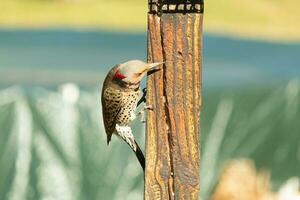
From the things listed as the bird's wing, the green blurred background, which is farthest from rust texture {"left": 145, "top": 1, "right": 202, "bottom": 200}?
the green blurred background

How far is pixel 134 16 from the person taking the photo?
7.05 meters

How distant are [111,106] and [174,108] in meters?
0.28

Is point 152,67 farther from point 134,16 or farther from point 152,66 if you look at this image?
point 134,16

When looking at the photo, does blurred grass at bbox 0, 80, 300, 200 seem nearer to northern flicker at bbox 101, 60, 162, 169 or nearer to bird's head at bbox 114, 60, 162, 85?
northern flicker at bbox 101, 60, 162, 169

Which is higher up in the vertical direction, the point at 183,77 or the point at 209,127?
the point at 183,77

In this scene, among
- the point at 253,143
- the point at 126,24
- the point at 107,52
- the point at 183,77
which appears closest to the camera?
the point at 183,77

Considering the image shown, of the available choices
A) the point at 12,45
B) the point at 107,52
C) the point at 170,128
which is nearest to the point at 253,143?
the point at 107,52

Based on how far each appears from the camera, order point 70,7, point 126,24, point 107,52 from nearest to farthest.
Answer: point 107,52 → point 126,24 → point 70,7

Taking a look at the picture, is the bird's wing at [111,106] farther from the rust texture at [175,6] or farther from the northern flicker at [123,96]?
the rust texture at [175,6]

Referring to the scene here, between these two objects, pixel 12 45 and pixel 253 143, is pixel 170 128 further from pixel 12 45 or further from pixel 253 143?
pixel 12 45

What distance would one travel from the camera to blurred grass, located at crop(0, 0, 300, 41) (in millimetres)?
6477

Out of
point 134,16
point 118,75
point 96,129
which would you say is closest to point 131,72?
point 118,75

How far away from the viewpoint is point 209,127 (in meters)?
4.05

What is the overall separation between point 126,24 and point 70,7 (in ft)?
2.70
